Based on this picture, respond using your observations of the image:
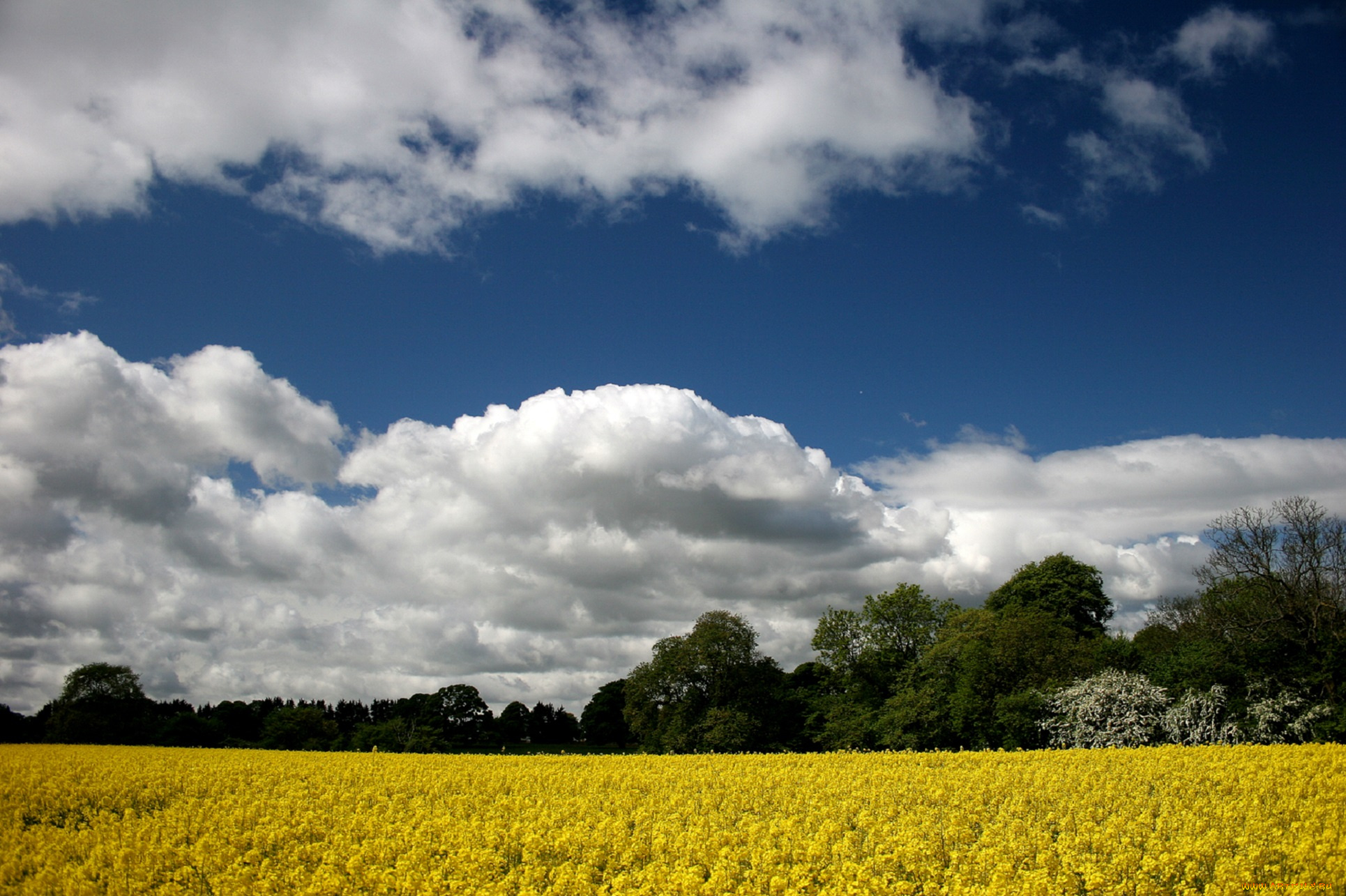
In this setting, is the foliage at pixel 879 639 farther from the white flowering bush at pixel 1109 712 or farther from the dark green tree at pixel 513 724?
the dark green tree at pixel 513 724

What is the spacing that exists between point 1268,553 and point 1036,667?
13821mm

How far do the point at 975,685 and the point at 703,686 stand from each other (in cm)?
2036

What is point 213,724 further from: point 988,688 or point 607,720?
A: point 988,688

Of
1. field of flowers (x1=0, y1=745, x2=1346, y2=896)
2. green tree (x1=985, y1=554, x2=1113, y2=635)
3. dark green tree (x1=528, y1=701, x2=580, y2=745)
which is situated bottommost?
dark green tree (x1=528, y1=701, x2=580, y2=745)

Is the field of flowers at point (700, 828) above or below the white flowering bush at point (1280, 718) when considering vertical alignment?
above

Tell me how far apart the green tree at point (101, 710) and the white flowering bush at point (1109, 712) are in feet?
248

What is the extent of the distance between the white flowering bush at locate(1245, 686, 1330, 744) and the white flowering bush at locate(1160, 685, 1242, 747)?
95 centimetres

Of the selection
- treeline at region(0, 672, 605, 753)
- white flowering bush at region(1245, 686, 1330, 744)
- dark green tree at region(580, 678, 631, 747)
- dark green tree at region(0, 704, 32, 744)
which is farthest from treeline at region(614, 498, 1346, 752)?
dark green tree at region(0, 704, 32, 744)

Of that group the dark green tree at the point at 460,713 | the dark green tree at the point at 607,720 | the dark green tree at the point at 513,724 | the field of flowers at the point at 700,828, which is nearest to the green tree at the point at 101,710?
the dark green tree at the point at 460,713

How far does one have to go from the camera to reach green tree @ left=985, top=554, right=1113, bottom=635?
63.8 meters

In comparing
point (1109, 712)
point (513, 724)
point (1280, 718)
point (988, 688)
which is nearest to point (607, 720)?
point (513, 724)

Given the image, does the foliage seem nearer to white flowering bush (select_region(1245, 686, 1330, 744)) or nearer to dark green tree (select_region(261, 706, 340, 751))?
white flowering bush (select_region(1245, 686, 1330, 744))

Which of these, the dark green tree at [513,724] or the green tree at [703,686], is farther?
the dark green tree at [513,724]

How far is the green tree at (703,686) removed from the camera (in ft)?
179
